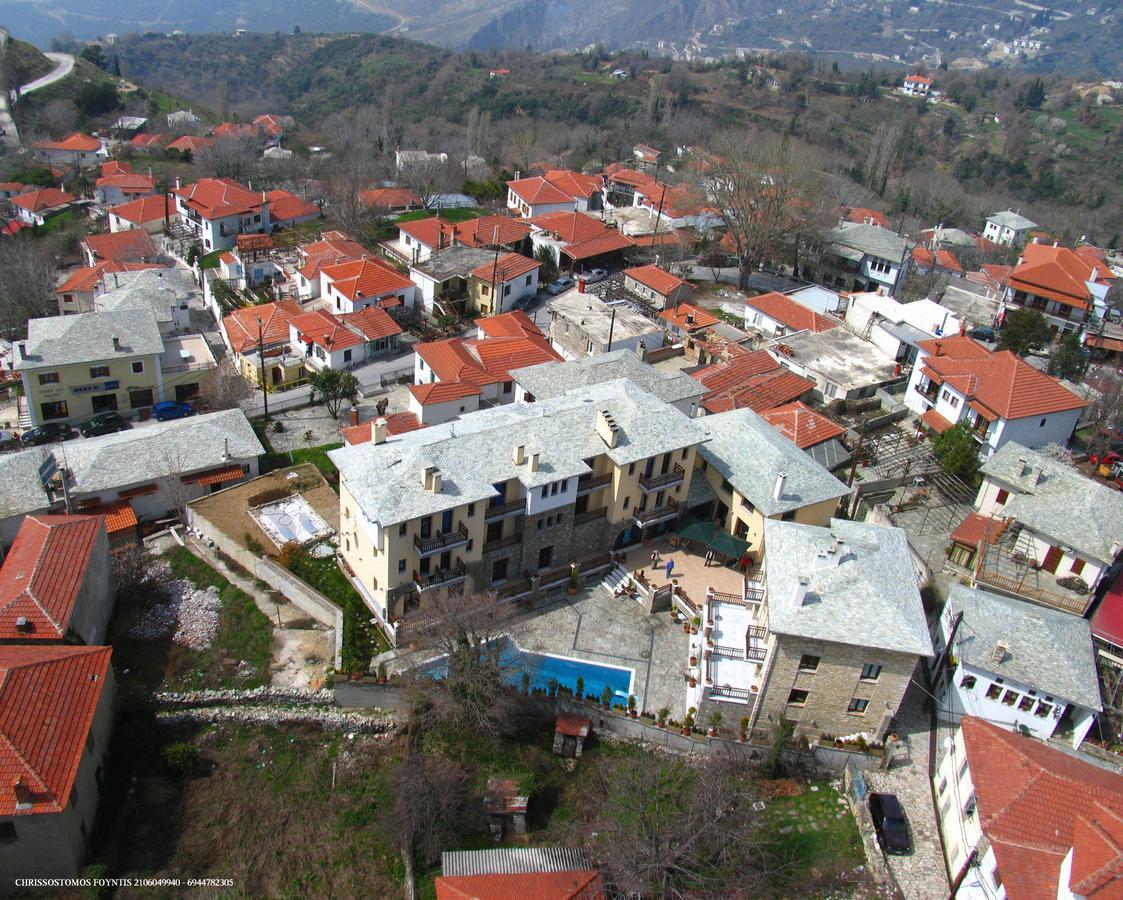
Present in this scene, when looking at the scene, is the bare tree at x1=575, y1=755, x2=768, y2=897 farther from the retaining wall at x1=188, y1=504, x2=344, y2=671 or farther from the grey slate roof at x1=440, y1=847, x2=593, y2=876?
the retaining wall at x1=188, y1=504, x2=344, y2=671

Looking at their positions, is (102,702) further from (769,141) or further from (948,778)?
(769,141)

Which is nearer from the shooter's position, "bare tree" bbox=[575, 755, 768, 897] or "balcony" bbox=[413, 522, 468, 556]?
"bare tree" bbox=[575, 755, 768, 897]

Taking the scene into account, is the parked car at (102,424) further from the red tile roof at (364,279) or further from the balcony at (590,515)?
the balcony at (590,515)

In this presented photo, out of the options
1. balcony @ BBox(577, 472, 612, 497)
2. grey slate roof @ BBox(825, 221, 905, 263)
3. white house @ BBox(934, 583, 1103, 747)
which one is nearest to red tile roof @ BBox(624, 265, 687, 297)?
grey slate roof @ BBox(825, 221, 905, 263)

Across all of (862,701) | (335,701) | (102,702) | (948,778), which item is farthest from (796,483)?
(102,702)

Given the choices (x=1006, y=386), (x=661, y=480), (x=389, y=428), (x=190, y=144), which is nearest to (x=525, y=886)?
(x=661, y=480)

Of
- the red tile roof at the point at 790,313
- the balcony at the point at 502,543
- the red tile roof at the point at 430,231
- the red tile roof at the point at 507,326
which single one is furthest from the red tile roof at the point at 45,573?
the red tile roof at the point at 790,313
